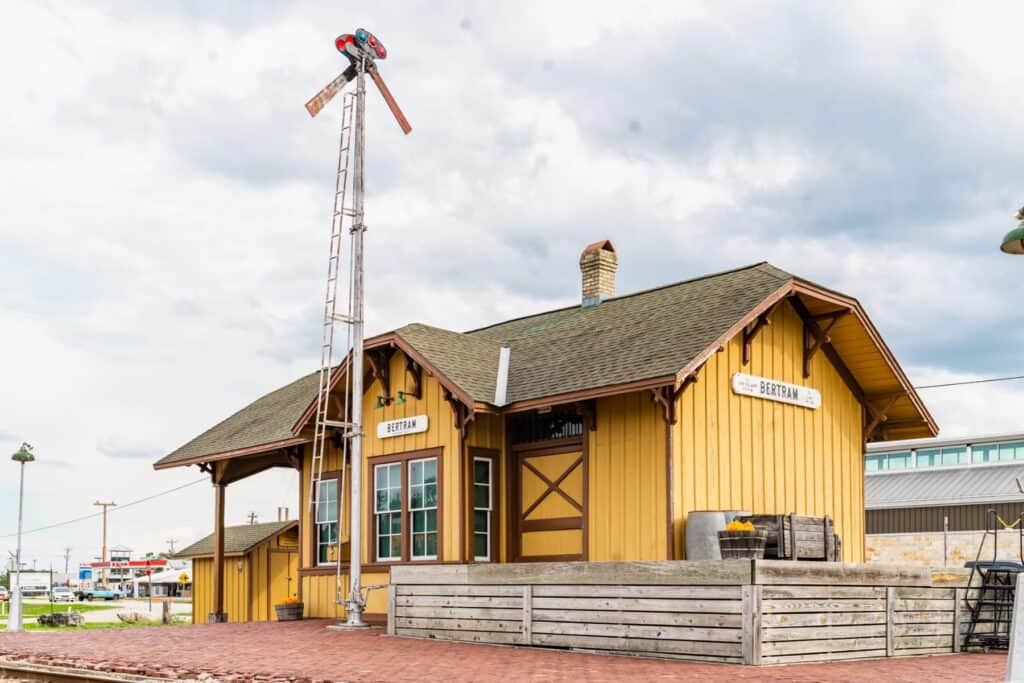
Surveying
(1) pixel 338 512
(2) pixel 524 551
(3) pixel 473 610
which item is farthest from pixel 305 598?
(3) pixel 473 610

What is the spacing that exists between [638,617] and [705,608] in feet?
3.24

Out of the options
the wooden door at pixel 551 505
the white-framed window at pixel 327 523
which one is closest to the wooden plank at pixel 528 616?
the wooden door at pixel 551 505

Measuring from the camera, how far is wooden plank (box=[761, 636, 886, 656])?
11812mm

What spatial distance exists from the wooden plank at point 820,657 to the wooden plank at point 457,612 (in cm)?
358

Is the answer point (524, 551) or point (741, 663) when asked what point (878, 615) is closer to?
point (741, 663)

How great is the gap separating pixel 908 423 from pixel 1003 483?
2014 centimetres

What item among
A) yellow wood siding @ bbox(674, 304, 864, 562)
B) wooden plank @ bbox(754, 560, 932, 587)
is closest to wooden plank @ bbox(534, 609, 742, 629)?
wooden plank @ bbox(754, 560, 932, 587)

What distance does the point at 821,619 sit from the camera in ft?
40.9

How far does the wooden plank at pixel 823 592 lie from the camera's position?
469 inches

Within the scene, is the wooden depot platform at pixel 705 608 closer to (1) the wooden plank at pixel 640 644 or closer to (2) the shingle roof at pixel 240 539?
(1) the wooden plank at pixel 640 644

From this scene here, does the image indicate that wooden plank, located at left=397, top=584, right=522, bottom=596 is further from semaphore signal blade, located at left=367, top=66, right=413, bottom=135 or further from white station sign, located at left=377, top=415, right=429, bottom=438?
semaphore signal blade, located at left=367, top=66, right=413, bottom=135

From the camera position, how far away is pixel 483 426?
1761 centimetres

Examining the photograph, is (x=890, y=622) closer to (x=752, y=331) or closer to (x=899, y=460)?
(x=752, y=331)

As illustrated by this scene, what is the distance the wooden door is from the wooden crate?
2748 mm
